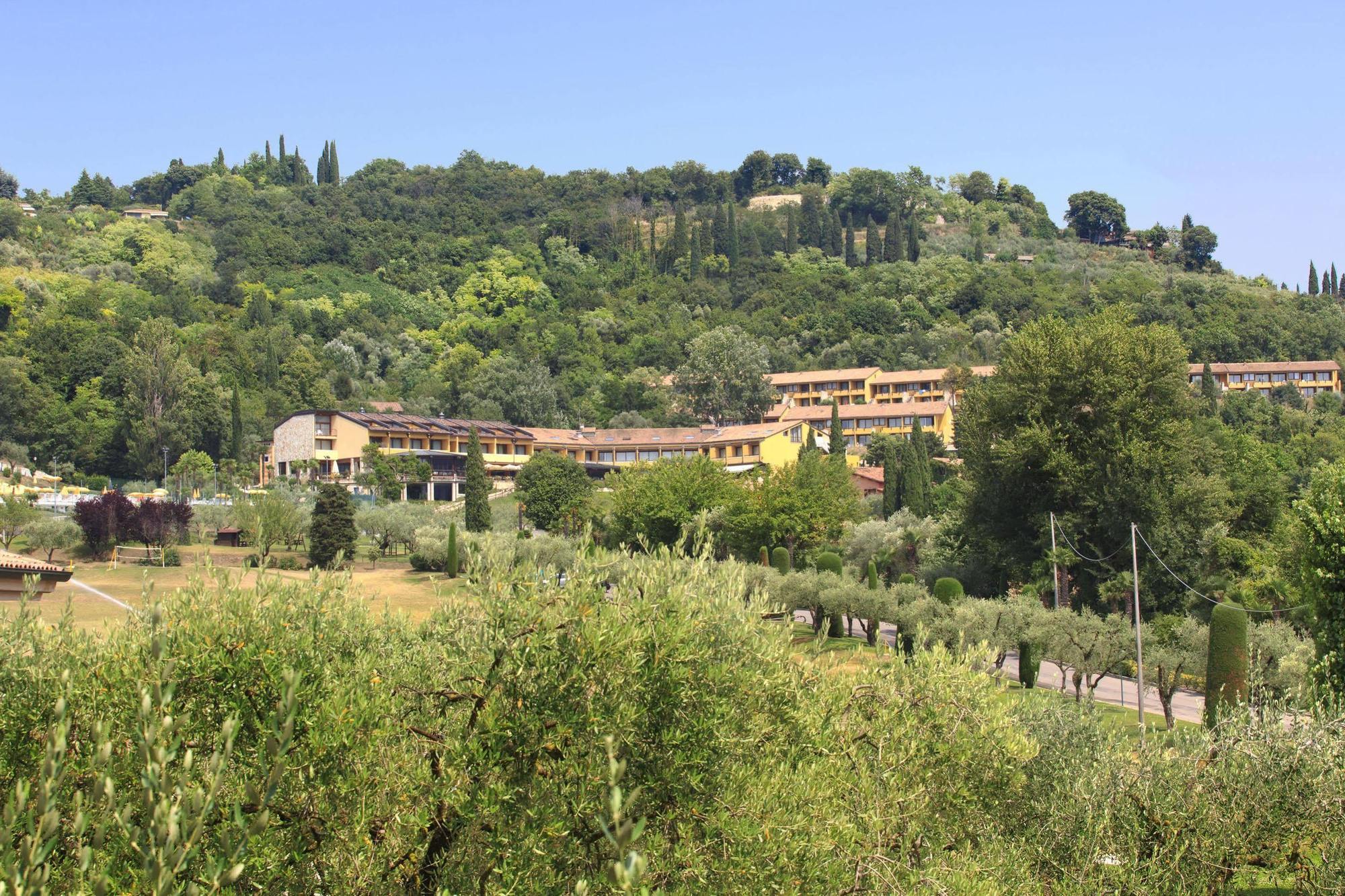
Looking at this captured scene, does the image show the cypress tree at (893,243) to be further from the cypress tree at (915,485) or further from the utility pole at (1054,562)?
the utility pole at (1054,562)

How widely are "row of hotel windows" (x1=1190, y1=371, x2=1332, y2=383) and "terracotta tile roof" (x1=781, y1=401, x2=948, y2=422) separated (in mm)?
24431

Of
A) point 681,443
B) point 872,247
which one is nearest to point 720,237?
point 872,247

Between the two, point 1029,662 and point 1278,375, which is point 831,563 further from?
point 1278,375

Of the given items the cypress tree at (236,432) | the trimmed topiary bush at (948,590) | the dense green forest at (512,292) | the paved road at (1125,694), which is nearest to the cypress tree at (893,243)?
the dense green forest at (512,292)

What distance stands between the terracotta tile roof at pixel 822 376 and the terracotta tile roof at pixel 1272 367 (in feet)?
90.9

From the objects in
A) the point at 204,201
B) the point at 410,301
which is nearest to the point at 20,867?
the point at 410,301

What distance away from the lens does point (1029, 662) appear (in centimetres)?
3206

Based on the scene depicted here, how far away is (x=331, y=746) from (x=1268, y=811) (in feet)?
29.6

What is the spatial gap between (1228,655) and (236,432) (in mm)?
74374

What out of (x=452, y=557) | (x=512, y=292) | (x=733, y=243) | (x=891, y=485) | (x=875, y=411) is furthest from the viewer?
(x=733, y=243)

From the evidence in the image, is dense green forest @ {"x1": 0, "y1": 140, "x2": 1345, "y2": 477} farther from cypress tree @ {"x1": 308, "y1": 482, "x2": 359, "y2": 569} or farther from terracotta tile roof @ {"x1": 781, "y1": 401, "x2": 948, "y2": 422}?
cypress tree @ {"x1": 308, "y1": 482, "x2": 359, "y2": 569}

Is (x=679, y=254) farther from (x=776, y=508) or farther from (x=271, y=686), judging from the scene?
(x=271, y=686)

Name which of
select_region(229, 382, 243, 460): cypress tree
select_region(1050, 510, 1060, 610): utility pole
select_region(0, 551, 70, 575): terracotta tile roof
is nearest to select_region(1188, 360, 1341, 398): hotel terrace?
select_region(1050, 510, 1060, 610): utility pole

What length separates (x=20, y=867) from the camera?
6.45 metres
